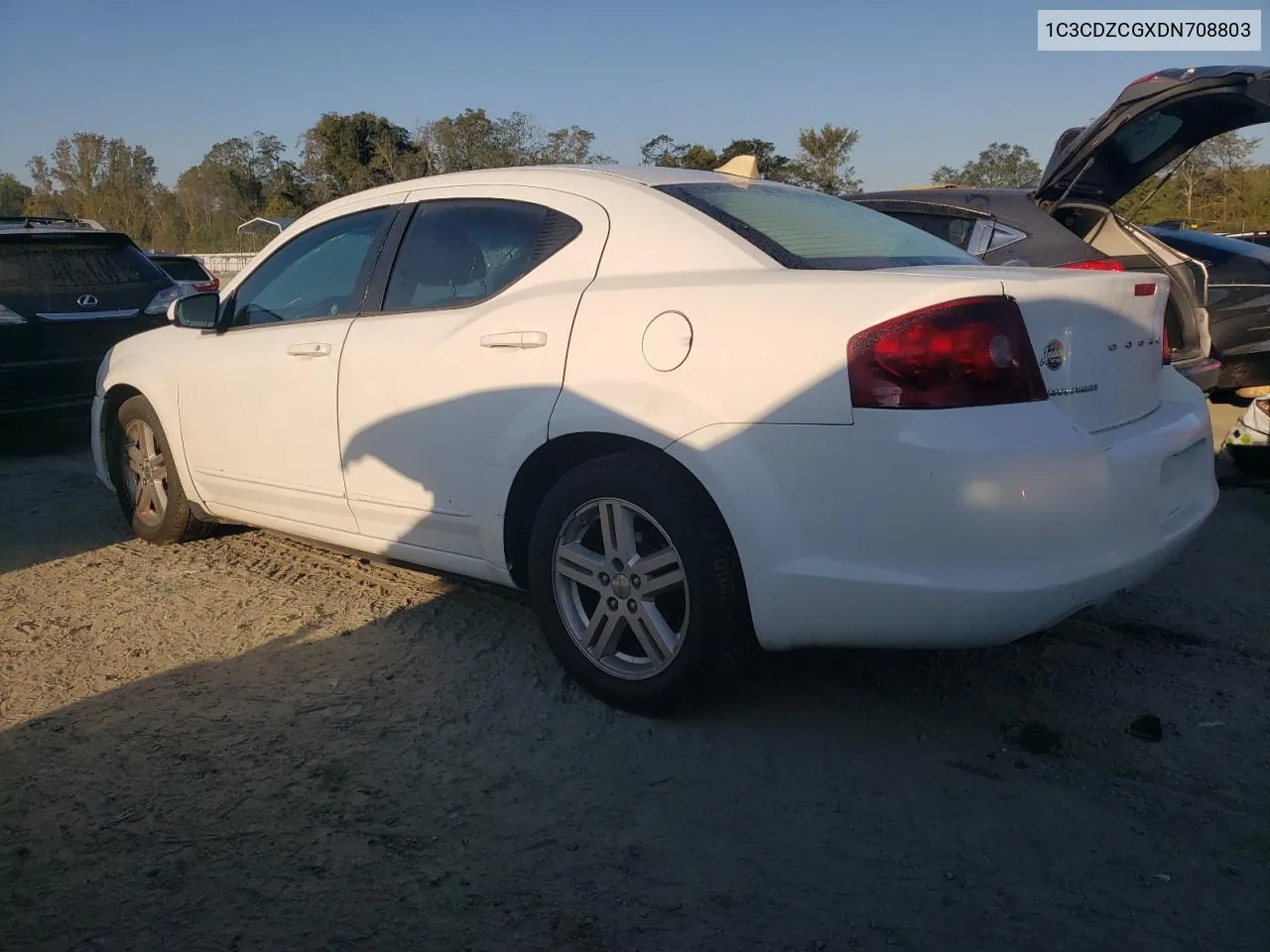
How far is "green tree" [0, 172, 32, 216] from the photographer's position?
52500 mm

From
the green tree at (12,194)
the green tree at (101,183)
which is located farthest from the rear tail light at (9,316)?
the green tree at (12,194)

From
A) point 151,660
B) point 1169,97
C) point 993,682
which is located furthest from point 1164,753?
point 1169,97

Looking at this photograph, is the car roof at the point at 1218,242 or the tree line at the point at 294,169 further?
the tree line at the point at 294,169

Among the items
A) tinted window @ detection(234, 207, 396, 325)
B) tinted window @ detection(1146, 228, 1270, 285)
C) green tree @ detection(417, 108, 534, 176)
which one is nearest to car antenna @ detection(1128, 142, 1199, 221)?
tinted window @ detection(1146, 228, 1270, 285)

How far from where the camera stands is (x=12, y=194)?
5716 cm

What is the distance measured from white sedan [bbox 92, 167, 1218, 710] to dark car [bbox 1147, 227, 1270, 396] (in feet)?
15.8

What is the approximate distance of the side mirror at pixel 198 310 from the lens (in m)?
4.63

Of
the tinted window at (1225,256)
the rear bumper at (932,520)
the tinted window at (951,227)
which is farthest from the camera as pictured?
the tinted window at (1225,256)

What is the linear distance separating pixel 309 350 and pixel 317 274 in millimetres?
471

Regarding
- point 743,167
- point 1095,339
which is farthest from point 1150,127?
point 1095,339

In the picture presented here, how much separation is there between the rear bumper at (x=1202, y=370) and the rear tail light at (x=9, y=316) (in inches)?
283

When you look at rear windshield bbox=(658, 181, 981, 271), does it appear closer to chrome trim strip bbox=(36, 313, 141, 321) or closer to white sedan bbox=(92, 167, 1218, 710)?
white sedan bbox=(92, 167, 1218, 710)

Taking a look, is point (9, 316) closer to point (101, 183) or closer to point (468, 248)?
point (468, 248)

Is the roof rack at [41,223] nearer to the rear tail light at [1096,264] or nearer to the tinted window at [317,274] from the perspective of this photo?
the tinted window at [317,274]
